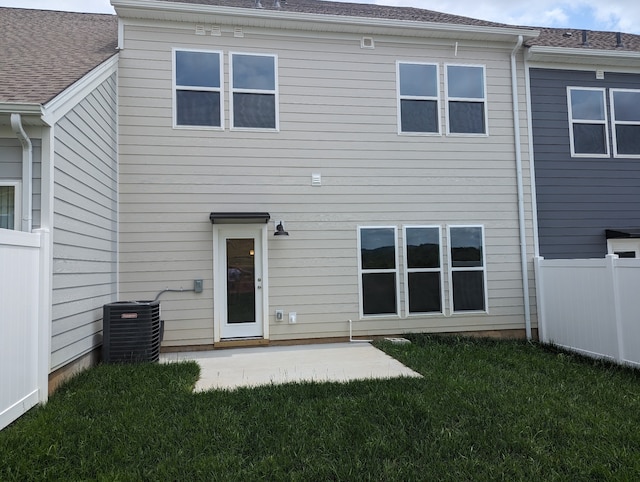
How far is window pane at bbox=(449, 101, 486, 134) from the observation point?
7723 millimetres

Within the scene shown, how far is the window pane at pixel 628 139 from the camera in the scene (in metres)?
8.17

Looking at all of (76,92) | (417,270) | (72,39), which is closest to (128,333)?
(76,92)

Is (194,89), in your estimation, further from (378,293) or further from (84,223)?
(378,293)

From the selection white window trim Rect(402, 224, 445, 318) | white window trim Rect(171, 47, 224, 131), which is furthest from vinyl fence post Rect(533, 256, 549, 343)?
white window trim Rect(171, 47, 224, 131)

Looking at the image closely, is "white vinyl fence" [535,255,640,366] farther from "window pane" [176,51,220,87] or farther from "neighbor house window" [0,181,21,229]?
"neighbor house window" [0,181,21,229]

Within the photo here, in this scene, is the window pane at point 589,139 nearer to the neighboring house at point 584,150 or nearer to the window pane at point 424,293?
the neighboring house at point 584,150

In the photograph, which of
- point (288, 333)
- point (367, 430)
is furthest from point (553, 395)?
point (288, 333)

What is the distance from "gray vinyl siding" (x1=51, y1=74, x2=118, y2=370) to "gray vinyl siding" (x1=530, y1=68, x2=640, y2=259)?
7177 mm

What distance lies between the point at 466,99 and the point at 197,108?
15.4 ft

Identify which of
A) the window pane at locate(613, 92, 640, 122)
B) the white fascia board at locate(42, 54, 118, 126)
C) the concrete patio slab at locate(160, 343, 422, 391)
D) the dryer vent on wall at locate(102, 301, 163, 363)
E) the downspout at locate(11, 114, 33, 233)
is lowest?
the concrete patio slab at locate(160, 343, 422, 391)

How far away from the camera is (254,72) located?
23.2 ft

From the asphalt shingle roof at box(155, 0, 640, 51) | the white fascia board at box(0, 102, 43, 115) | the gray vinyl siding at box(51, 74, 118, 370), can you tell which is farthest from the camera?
the asphalt shingle roof at box(155, 0, 640, 51)

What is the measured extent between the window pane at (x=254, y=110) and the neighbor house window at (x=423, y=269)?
2.95 meters

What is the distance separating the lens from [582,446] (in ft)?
10.2
